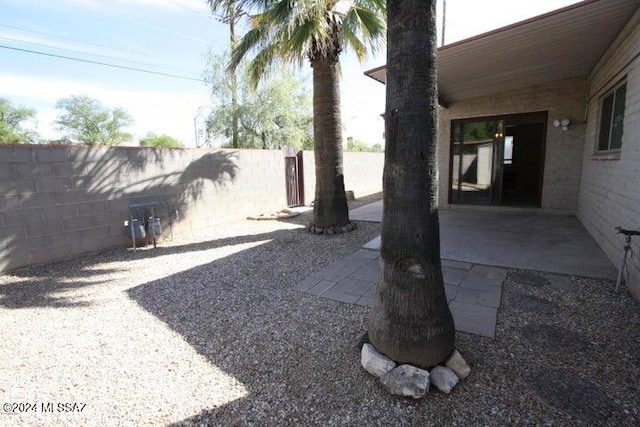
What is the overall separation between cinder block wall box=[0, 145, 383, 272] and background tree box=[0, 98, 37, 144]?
3185 cm

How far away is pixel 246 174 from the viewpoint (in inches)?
345

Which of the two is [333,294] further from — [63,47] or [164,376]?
[63,47]

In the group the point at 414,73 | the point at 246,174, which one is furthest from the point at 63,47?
the point at 414,73

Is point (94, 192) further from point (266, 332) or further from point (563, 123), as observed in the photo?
point (563, 123)

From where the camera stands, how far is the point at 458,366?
225cm

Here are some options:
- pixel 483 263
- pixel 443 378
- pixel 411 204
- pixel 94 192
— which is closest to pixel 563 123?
pixel 483 263

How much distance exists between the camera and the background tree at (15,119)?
95.6ft

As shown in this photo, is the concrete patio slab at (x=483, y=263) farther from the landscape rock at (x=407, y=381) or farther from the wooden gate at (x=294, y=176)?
the wooden gate at (x=294, y=176)

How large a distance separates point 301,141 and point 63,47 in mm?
12278

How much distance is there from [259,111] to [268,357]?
1538 cm

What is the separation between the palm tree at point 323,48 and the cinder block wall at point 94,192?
7.98 ft

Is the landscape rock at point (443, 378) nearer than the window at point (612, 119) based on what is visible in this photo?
Yes

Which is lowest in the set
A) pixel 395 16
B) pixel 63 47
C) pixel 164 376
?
pixel 164 376

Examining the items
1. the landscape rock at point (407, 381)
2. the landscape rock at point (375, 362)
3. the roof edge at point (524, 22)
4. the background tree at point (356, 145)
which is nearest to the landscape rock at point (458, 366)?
the landscape rock at point (407, 381)
